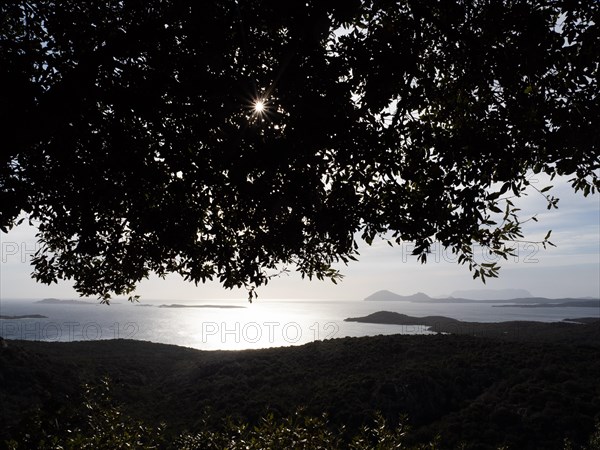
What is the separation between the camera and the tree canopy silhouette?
6043 mm

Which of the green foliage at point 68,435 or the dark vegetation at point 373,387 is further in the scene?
the dark vegetation at point 373,387

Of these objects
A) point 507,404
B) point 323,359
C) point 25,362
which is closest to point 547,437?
point 507,404

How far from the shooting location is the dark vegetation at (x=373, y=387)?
27375 mm

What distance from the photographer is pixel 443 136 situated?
662 cm

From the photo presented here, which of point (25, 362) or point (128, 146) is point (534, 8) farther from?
point (25, 362)

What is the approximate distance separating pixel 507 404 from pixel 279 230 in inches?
1196

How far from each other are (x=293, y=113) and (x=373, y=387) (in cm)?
3355

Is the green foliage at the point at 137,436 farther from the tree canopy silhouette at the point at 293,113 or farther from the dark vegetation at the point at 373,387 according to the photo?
the dark vegetation at the point at 373,387

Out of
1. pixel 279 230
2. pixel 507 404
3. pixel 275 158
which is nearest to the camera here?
pixel 275 158

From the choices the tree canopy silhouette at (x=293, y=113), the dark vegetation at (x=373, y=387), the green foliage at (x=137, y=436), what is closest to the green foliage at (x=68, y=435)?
the green foliage at (x=137, y=436)

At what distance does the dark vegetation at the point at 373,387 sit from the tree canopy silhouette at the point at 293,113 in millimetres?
17050

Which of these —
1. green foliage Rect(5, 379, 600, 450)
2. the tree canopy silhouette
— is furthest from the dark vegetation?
the tree canopy silhouette

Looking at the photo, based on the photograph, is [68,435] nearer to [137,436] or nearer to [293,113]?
[137,436]

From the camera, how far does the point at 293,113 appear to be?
20.5 ft
